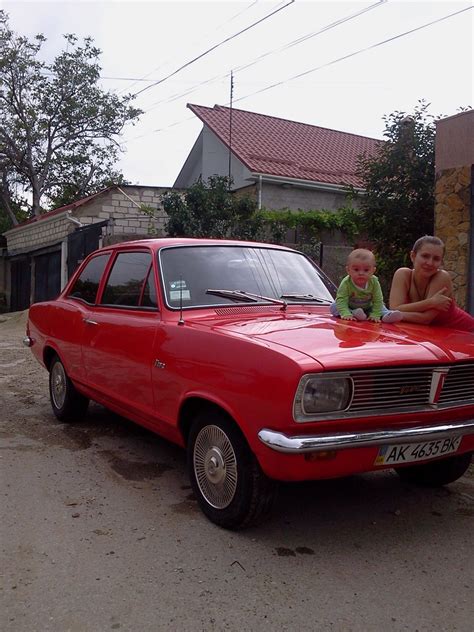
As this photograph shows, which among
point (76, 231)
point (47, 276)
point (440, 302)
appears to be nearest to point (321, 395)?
point (440, 302)

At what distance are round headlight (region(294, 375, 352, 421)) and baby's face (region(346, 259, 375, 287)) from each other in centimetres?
129

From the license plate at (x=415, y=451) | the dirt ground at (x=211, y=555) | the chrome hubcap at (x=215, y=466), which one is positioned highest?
the license plate at (x=415, y=451)

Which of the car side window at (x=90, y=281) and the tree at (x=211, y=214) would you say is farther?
the tree at (x=211, y=214)

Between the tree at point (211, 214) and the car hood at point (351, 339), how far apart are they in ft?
29.3

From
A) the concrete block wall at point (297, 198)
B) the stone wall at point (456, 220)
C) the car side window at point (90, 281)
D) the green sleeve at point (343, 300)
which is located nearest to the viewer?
the green sleeve at point (343, 300)

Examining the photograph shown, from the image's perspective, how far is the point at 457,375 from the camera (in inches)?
138

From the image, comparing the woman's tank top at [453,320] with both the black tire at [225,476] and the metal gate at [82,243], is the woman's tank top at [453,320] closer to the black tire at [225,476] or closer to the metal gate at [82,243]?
the black tire at [225,476]

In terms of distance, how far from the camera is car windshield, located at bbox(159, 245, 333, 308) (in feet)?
14.1

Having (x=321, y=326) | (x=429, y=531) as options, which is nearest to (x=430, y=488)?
(x=429, y=531)

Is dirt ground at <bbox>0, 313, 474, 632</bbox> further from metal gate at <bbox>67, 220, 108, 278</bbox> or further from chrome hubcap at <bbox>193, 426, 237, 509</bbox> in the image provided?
metal gate at <bbox>67, 220, 108, 278</bbox>

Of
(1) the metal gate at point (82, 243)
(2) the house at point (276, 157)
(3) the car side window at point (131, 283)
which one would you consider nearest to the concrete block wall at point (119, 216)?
(1) the metal gate at point (82, 243)

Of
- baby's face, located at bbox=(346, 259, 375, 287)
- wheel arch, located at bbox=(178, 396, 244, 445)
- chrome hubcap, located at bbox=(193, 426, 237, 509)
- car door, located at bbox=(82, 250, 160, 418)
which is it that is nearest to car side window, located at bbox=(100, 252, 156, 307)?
car door, located at bbox=(82, 250, 160, 418)

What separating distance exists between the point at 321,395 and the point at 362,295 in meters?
1.39

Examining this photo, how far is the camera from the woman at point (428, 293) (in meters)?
4.23
